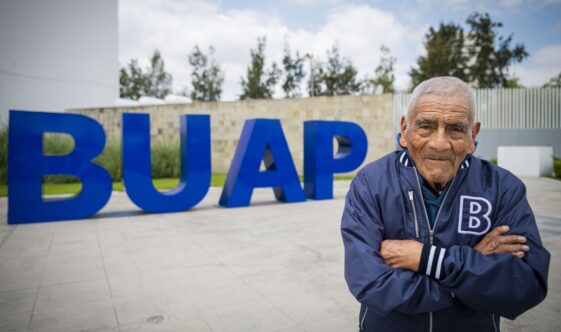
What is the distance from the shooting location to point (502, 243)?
1.49 m

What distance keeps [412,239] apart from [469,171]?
14.2 inches

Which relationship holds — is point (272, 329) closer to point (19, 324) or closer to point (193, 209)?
point (19, 324)

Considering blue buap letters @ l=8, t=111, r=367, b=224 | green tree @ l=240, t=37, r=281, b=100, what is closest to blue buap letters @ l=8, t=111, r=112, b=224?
blue buap letters @ l=8, t=111, r=367, b=224

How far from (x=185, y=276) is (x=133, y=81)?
43295mm

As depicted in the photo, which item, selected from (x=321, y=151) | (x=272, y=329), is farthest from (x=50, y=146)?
(x=272, y=329)

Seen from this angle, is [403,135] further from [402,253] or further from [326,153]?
[326,153]

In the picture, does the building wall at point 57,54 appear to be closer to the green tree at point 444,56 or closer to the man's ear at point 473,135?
the man's ear at point 473,135

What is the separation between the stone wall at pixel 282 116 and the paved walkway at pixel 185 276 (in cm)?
1017

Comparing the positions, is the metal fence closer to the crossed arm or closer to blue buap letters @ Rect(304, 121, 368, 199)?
blue buap letters @ Rect(304, 121, 368, 199)

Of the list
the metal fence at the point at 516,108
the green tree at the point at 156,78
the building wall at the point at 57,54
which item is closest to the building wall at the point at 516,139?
the metal fence at the point at 516,108

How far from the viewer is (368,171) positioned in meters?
1.71

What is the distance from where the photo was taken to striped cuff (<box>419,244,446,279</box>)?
1431 millimetres

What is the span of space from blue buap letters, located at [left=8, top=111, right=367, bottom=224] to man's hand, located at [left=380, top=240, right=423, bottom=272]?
6781mm

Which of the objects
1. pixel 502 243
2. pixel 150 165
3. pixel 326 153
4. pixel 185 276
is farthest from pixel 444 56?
pixel 502 243
